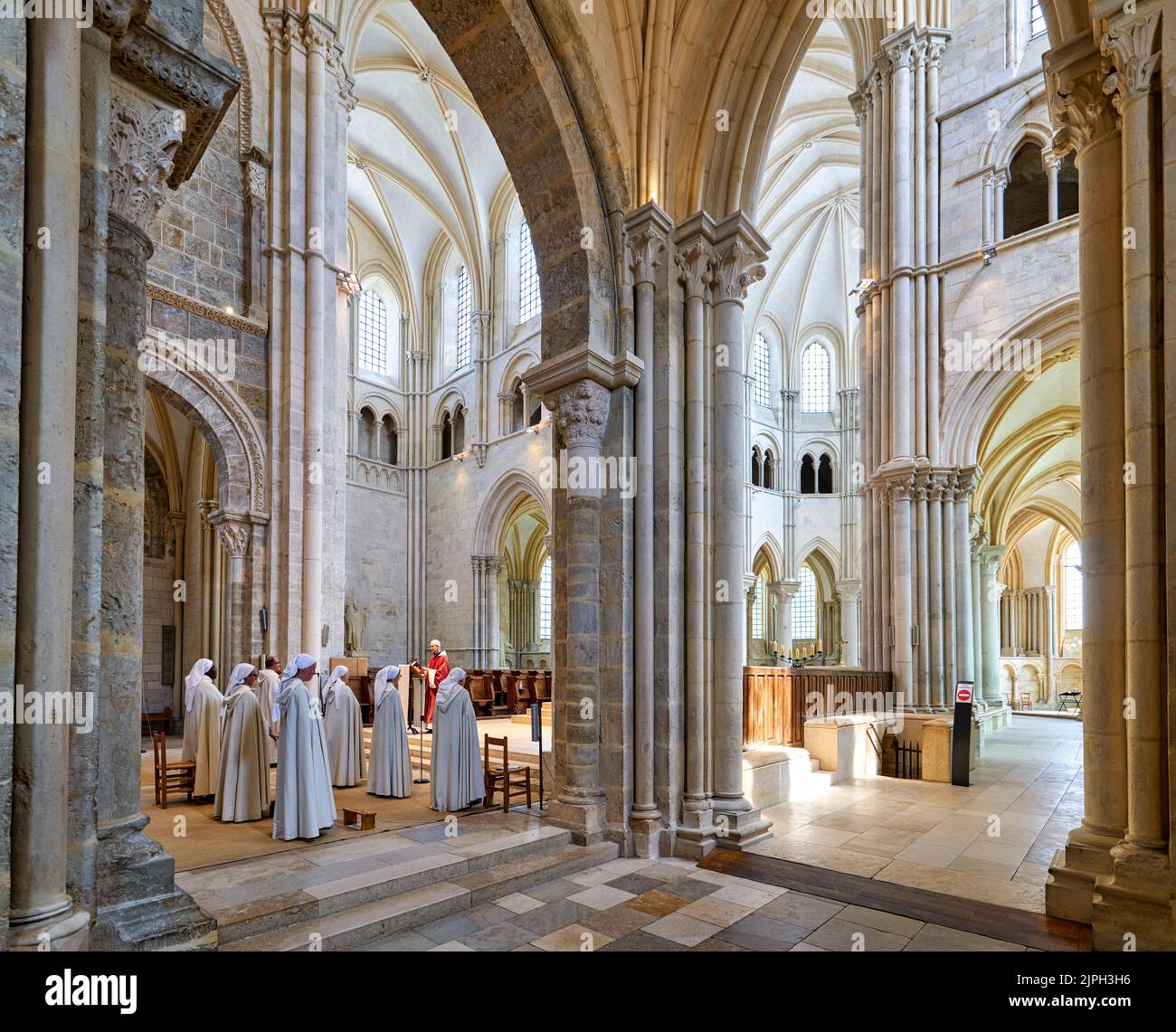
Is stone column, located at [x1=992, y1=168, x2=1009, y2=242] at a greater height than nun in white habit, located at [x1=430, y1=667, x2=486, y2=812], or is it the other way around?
stone column, located at [x1=992, y1=168, x2=1009, y2=242]

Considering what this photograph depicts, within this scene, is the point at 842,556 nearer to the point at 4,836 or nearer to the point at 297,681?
the point at 297,681

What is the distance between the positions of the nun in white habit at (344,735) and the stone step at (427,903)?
373 cm

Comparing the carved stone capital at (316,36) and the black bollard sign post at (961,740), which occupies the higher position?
the carved stone capital at (316,36)

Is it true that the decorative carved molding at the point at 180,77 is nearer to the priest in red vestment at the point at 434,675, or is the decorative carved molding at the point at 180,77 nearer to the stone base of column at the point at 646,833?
the priest in red vestment at the point at 434,675

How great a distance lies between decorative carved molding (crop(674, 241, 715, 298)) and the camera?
6895 millimetres

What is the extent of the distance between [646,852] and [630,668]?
1.58m

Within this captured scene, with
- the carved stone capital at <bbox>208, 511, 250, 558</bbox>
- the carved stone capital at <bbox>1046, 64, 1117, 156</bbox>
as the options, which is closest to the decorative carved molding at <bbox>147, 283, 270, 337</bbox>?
the carved stone capital at <bbox>208, 511, 250, 558</bbox>

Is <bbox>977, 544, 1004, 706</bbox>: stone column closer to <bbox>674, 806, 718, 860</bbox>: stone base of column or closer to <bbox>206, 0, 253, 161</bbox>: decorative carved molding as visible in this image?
<bbox>674, 806, 718, 860</bbox>: stone base of column

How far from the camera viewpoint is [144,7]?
2836 mm

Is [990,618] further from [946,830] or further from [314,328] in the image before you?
[314,328]

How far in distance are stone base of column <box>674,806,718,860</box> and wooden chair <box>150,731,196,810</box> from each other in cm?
511

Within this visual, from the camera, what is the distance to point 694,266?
694 cm

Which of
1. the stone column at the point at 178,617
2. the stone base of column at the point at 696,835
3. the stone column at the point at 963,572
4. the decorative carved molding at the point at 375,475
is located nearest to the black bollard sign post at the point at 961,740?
the stone column at the point at 963,572

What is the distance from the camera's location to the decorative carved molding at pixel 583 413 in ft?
21.4
